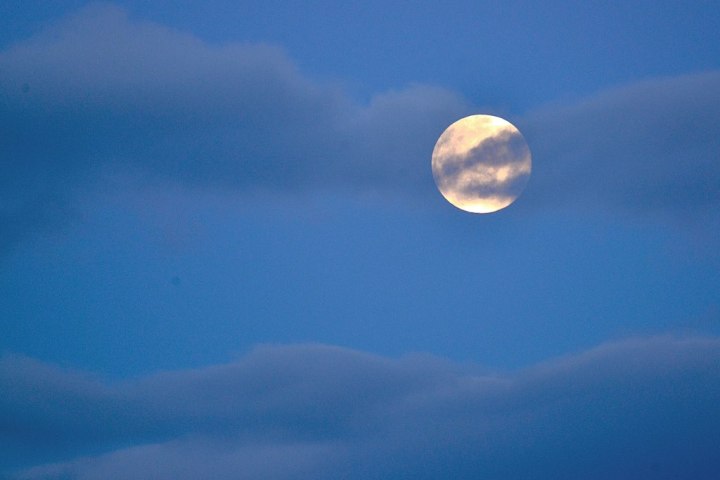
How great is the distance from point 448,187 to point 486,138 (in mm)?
3688

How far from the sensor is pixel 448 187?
251 ft

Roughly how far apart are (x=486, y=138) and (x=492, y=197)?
363 cm

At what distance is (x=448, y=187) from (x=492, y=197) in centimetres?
279

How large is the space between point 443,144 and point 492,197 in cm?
500

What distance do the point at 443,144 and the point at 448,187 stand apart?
10.2 ft

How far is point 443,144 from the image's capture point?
256 ft

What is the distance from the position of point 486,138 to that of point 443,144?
120 inches

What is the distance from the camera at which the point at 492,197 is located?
248 ft

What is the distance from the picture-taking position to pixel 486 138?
76250mm
